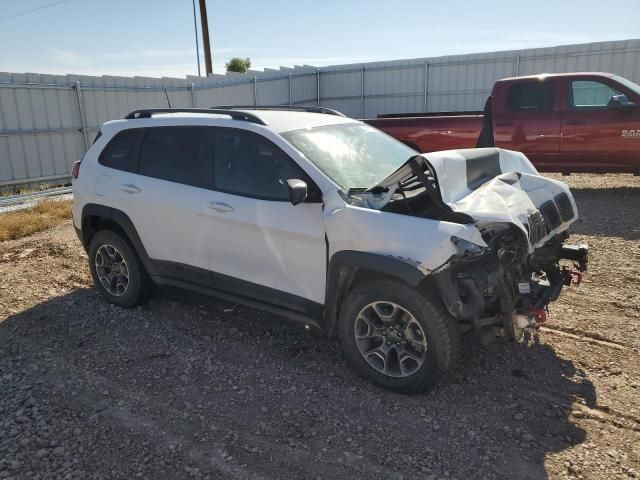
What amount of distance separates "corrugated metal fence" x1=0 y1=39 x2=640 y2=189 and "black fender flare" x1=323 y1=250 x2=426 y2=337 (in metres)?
11.0

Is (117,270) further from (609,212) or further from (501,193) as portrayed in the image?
(609,212)

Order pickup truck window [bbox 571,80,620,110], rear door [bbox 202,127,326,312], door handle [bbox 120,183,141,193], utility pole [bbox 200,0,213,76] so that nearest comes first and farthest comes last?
rear door [bbox 202,127,326,312] → door handle [bbox 120,183,141,193] → pickup truck window [bbox 571,80,620,110] → utility pole [bbox 200,0,213,76]

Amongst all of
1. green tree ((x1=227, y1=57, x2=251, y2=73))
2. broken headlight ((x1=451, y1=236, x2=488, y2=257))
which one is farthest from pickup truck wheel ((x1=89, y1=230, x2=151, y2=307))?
green tree ((x1=227, y1=57, x2=251, y2=73))

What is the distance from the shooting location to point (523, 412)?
3182 millimetres

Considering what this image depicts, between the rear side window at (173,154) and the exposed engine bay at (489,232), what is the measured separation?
4.93ft

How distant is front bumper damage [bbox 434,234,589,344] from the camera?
9.93ft

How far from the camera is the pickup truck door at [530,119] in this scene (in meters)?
9.19

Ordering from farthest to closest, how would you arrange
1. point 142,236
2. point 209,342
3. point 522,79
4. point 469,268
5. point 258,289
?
point 522,79 → point 142,236 → point 209,342 → point 258,289 → point 469,268

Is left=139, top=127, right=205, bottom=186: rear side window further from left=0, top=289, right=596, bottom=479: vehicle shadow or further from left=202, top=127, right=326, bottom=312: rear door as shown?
left=0, top=289, right=596, bottom=479: vehicle shadow

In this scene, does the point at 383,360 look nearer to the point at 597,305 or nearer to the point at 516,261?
the point at 516,261

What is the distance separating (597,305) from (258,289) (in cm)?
303

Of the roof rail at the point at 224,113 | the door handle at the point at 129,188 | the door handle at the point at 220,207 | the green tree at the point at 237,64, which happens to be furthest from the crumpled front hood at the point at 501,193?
the green tree at the point at 237,64

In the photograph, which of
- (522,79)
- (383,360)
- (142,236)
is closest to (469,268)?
(383,360)

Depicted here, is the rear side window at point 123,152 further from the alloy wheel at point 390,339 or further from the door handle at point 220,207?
the alloy wheel at point 390,339
